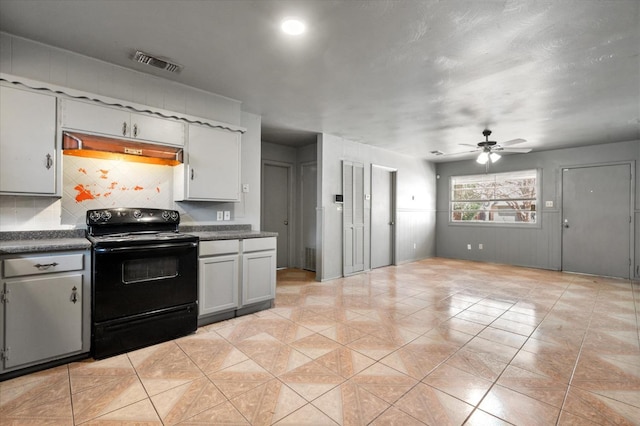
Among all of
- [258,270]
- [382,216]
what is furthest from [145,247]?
[382,216]

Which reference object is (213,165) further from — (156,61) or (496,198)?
(496,198)

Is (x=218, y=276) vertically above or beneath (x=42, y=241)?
beneath

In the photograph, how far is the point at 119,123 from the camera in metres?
2.76

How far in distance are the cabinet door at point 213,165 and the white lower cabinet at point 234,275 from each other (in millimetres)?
595

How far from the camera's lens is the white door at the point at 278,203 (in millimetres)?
5918

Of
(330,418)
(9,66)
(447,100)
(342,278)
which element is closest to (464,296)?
(342,278)

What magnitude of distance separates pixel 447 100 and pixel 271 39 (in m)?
2.27

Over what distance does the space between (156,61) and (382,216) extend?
4.91 metres

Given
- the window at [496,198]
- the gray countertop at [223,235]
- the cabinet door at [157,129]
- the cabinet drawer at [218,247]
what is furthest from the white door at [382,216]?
the cabinet door at [157,129]

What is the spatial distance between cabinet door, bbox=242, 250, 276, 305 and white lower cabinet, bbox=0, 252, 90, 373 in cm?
143

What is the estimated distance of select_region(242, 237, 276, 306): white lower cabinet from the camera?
11.2 ft

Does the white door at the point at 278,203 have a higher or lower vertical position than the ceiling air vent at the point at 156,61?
lower

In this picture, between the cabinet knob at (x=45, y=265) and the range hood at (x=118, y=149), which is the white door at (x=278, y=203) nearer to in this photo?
the range hood at (x=118, y=149)

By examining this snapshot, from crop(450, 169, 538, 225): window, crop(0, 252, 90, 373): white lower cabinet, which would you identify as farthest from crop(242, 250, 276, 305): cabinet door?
crop(450, 169, 538, 225): window
